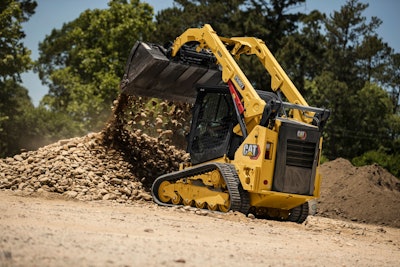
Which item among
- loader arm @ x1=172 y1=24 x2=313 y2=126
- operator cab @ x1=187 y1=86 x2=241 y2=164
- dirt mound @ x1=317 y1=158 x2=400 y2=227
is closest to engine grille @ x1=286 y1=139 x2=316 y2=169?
loader arm @ x1=172 y1=24 x2=313 y2=126

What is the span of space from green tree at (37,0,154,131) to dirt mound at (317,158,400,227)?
23.4 m

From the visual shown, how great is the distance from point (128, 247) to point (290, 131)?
19.5ft

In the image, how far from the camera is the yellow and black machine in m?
12.9

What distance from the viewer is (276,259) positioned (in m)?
8.30

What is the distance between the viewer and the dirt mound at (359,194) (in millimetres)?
20281

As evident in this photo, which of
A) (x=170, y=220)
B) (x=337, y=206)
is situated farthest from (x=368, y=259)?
(x=337, y=206)

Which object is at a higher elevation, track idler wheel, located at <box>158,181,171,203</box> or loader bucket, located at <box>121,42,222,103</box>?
loader bucket, located at <box>121,42,222,103</box>

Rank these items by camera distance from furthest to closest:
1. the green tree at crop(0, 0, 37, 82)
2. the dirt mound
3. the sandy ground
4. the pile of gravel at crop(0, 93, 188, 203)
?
1. the green tree at crop(0, 0, 37, 82)
2. the dirt mound
3. the pile of gravel at crop(0, 93, 188, 203)
4. the sandy ground

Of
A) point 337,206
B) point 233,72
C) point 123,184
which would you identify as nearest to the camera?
point 233,72

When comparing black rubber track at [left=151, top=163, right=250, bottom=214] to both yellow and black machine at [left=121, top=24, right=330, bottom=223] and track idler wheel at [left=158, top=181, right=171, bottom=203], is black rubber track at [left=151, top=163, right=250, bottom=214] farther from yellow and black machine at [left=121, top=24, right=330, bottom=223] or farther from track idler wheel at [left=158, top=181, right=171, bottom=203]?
track idler wheel at [left=158, top=181, right=171, bottom=203]

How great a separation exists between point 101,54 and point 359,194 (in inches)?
1127

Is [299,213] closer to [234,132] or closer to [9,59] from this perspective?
[234,132]

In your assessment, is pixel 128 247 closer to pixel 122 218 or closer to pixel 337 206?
pixel 122 218

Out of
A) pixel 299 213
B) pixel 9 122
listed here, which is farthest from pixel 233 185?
pixel 9 122
